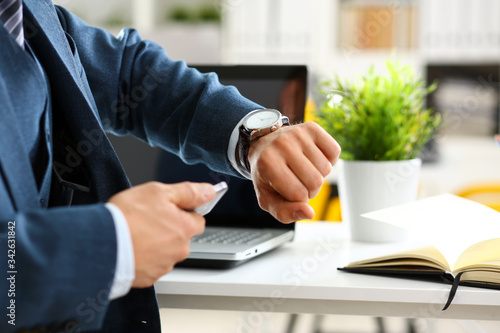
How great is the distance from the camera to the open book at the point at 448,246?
2.61ft

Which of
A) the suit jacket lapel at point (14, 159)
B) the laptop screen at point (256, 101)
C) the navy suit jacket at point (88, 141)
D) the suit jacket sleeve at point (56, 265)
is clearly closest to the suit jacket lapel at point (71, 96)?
the navy suit jacket at point (88, 141)

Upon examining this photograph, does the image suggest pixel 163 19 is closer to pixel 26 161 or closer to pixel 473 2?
pixel 473 2

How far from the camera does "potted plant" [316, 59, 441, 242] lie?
108 centimetres

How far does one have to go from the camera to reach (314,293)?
81 cm

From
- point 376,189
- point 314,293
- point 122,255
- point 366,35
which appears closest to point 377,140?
point 376,189

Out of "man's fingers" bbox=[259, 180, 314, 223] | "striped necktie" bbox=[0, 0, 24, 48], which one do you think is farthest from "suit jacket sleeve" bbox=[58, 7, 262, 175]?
"striped necktie" bbox=[0, 0, 24, 48]

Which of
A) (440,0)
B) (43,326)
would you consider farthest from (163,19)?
(43,326)

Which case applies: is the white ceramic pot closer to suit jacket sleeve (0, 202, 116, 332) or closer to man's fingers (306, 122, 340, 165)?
man's fingers (306, 122, 340, 165)

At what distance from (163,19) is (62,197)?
3.87m

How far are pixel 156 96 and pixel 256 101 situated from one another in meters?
0.29

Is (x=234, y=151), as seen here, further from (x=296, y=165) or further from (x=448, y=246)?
(x=448, y=246)

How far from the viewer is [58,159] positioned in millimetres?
812

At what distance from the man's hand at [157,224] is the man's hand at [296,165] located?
14 cm

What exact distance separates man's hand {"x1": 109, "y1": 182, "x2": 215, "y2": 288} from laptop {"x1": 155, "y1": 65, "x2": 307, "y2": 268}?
16.2 inches
